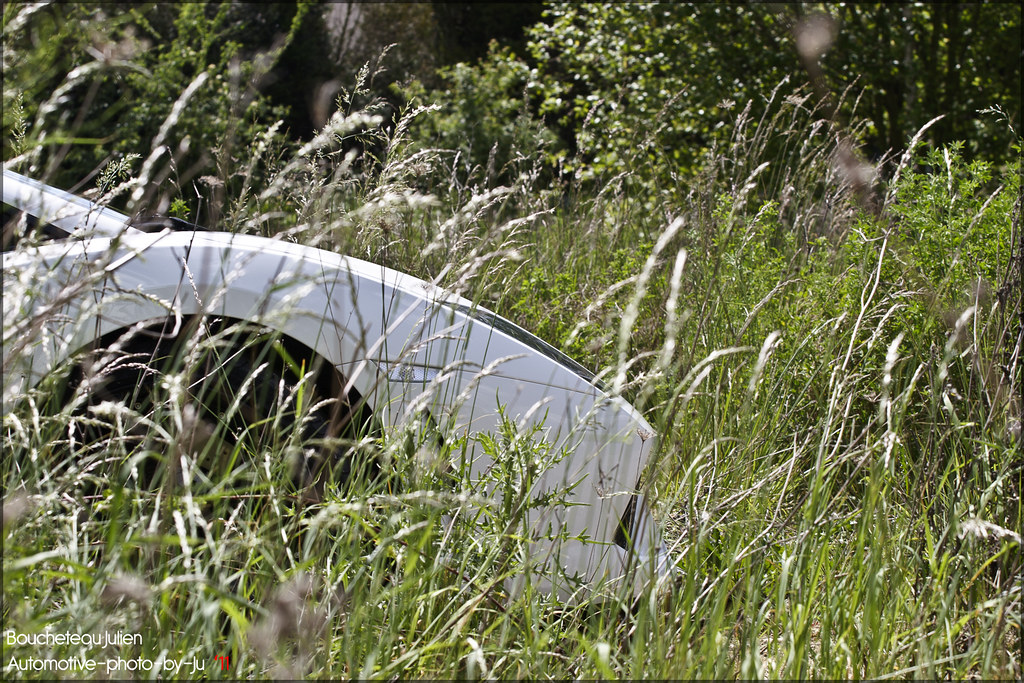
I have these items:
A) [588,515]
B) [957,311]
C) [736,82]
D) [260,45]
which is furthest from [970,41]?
[260,45]

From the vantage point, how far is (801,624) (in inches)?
59.6

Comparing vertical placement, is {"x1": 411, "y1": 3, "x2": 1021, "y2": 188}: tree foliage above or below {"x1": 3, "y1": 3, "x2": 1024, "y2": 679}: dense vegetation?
above

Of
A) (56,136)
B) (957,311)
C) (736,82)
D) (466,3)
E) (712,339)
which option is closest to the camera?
(56,136)

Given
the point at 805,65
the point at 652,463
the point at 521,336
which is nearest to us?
the point at 652,463

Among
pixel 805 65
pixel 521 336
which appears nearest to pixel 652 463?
pixel 521 336

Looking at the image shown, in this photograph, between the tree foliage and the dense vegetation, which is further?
the tree foliage

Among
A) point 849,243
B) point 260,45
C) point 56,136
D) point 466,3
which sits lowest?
point 56,136

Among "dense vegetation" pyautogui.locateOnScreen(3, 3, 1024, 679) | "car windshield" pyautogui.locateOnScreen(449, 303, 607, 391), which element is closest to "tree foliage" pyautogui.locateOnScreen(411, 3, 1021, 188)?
"dense vegetation" pyautogui.locateOnScreen(3, 3, 1024, 679)

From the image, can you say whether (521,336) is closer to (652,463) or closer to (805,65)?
(652,463)

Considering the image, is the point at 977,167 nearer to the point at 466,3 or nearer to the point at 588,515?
the point at 588,515

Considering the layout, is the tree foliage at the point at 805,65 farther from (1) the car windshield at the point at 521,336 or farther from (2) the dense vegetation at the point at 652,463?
(1) the car windshield at the point at 521,336

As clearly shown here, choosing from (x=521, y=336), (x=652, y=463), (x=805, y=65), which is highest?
(x=805, y=65)

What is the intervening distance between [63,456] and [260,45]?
14.8 m

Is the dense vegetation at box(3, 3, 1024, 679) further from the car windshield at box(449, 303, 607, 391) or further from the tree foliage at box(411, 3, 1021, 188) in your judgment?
the tree foliage at box(411, 3, 1021, 188)
